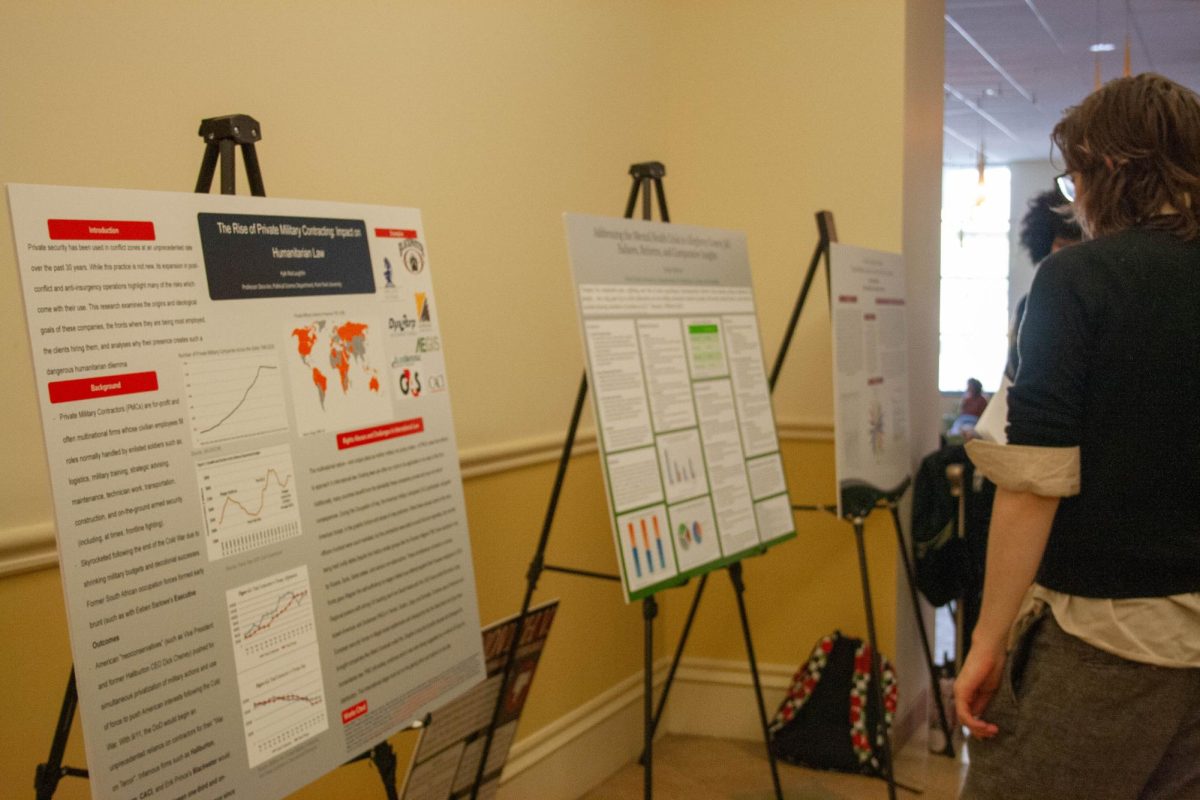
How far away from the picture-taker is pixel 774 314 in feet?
11.3

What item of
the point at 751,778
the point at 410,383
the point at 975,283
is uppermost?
the point at 975,283

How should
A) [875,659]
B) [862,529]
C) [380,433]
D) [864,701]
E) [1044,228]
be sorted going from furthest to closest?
1. [1044,228]
2. [864,701]
3. [862,529]
4. [875,659]
5. [380,433]

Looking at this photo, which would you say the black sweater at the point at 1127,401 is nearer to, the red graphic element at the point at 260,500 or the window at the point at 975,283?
the red graphic element at the point at 260,500

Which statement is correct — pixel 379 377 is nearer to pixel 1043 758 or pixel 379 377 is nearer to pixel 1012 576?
pixel 1012 576

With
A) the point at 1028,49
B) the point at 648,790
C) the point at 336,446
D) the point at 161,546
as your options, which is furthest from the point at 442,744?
the point at 1028,49

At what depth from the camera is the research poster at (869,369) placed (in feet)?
9.29

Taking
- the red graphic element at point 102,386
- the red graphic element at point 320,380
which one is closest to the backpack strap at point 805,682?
the red graphic element at point 320,380

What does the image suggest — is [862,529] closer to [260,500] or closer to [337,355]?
[337,355]

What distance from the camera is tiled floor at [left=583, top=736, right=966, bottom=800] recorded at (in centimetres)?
307

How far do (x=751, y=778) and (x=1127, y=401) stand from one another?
2.10 m

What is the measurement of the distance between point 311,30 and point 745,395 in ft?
4.10

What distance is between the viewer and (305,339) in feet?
5.22

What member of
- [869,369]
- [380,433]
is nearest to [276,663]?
[380,433]

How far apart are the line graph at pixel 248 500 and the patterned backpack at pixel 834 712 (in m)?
2.18
